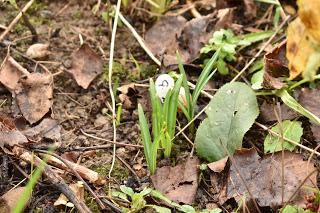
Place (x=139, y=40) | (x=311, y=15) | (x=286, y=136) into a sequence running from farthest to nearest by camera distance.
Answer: (x=139, y=40), (x=286, y=136), (x=311, y=15)

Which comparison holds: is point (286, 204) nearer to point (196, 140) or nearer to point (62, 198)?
point (196, 140)

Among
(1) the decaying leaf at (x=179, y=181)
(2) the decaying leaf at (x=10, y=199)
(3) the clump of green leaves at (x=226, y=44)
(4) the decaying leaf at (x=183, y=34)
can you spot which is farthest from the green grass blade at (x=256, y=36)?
(2) the decaying leaf at (x=10, y=199)

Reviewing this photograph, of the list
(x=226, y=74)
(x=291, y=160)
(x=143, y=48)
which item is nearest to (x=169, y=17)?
(x=143, y=48)

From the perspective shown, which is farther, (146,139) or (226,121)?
(226,121)

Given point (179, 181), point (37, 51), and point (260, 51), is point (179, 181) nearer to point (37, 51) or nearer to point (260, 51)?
point (260, 51)

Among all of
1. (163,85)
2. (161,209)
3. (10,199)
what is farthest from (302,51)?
(10,199)

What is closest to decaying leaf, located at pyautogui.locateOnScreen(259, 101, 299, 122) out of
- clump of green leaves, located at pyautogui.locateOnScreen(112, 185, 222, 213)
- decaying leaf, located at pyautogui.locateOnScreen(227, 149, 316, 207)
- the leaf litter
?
the leaf litter

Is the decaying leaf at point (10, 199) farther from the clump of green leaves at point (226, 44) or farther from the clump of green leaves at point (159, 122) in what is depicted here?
the clump of green leaves at point (226, 44)
